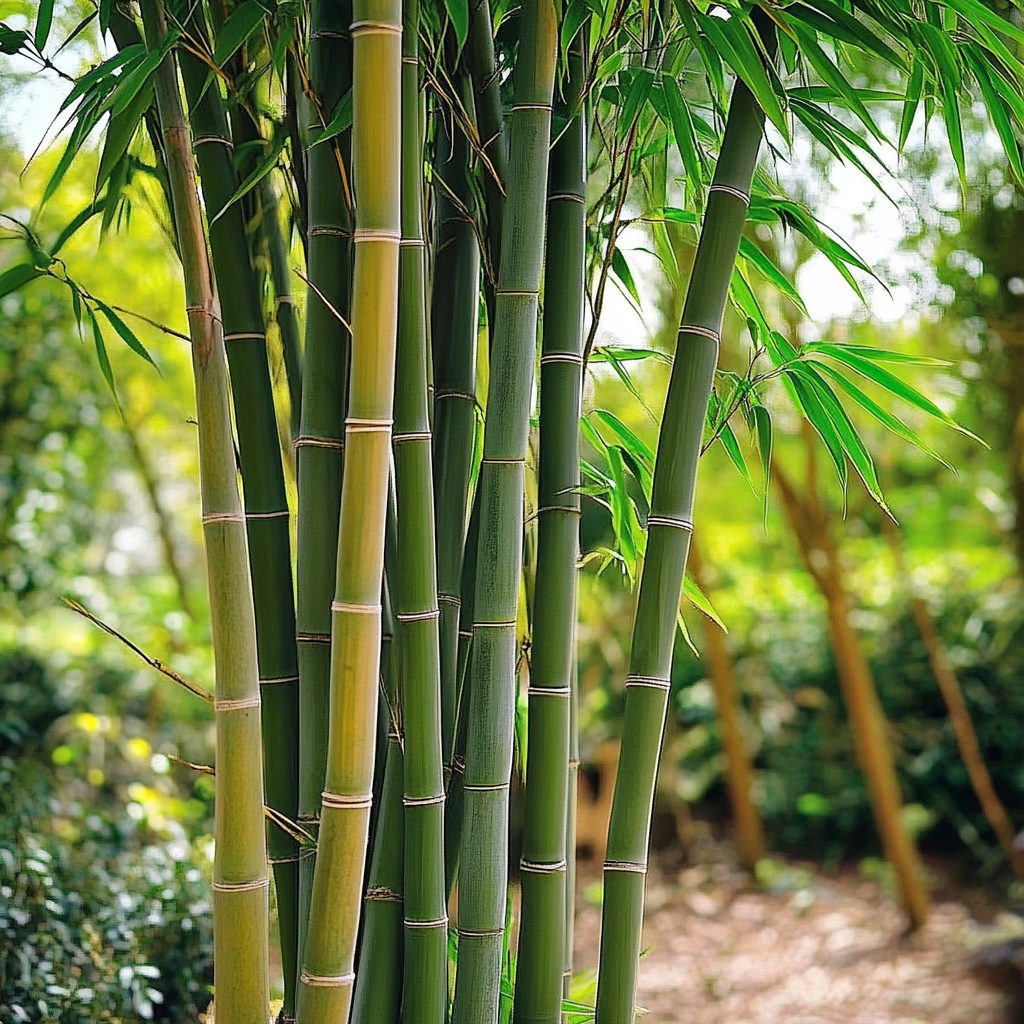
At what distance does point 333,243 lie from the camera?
0.76 m

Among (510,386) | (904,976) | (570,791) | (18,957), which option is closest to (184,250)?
(510,386)

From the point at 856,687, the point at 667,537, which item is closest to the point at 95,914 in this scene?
the point at 667,537

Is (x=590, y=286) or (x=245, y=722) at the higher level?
(x=590, y=286)

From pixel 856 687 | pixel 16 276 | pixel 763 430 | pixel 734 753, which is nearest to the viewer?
pixel 16 276

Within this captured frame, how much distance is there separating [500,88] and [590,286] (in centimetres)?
18

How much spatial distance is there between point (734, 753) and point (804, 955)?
73 centimetres

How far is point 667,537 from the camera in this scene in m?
0.75

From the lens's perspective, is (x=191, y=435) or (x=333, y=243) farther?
(x=191, y=435)

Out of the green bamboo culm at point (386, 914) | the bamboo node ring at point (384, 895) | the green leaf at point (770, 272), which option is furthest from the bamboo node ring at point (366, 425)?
the green leaf at point (770, 272)

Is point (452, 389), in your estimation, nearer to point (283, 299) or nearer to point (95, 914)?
point (283, 299)

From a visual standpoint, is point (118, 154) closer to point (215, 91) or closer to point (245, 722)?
point (215, 91)

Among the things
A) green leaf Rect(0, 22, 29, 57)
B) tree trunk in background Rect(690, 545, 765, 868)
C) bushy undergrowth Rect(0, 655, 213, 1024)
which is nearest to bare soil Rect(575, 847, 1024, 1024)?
tree trunk in background Rect(690, 545, 765, 868)

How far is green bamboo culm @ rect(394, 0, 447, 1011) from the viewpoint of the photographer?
2.30ft

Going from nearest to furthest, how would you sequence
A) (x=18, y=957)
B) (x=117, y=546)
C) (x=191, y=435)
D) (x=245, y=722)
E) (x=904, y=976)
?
(x=245, y=722), (x=18, y=957), (x=904, y=976), (x=191, y=435), (x=117, y=546)
